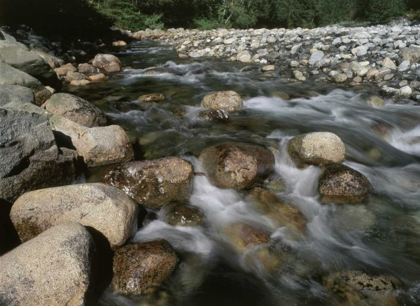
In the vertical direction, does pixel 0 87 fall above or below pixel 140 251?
above

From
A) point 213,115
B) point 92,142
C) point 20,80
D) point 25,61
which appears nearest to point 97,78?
point 25,61

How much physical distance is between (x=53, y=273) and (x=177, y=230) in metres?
1.43

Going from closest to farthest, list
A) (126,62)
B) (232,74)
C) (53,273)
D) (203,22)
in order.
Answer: (53,273)
(232,74)
(126,62)
(203,22)

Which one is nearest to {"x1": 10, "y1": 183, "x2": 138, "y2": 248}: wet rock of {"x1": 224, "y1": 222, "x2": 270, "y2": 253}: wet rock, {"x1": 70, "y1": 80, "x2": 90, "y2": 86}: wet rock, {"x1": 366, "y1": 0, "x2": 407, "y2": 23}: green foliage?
{"x1": 224, "y1": 222, "x2": 270, "y2": 253}: wet rock

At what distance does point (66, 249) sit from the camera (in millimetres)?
2424

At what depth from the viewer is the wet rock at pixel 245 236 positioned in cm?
336

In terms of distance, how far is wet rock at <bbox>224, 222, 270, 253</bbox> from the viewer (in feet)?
11.0

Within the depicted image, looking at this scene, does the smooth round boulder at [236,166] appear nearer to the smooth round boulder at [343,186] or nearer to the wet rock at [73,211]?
the smooth round boulder at [343,186]

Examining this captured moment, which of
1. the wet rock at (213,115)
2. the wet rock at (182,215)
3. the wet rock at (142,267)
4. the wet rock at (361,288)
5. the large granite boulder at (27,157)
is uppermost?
the large granite boulder at (27,157)

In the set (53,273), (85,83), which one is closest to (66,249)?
(53,273)

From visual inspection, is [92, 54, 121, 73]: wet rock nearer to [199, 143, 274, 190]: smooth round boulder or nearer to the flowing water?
the flowing water

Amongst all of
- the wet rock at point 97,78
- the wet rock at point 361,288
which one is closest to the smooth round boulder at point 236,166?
the wet rock at point 361,288

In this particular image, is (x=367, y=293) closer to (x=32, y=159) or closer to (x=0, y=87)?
(x=32, y=159)

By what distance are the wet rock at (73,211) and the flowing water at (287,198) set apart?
0.48 metres
